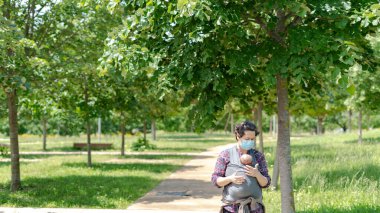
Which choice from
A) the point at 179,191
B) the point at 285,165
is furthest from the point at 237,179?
the point at 179,191

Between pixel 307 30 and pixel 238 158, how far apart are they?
7.46ft

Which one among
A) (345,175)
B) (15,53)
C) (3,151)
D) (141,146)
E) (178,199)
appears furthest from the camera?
(141,146)

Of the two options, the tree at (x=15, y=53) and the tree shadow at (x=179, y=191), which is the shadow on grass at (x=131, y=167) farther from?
the tree at (x=15, y=53)

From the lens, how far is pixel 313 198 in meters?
10.7

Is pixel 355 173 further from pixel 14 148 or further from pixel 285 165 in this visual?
pixel 14 148

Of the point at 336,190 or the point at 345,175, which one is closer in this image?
the point at 336,190

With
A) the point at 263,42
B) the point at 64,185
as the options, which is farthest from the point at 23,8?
A: the point at 263,42

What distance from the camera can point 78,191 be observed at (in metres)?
13.1

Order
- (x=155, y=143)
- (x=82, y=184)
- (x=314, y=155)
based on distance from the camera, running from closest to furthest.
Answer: (x=82, y=184) < (x=314, y=155) < (x=155, y=143)

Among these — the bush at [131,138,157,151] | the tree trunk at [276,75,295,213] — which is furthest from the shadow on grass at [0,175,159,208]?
the bush at [131,138,157,151]

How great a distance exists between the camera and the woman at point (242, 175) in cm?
506

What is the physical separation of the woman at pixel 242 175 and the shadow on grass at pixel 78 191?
20.3ft

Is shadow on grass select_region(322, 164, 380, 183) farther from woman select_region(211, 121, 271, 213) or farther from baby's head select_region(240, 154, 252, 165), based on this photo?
baby's head select_region(240, 154, 252, 165)

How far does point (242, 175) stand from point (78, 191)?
29.0ft
